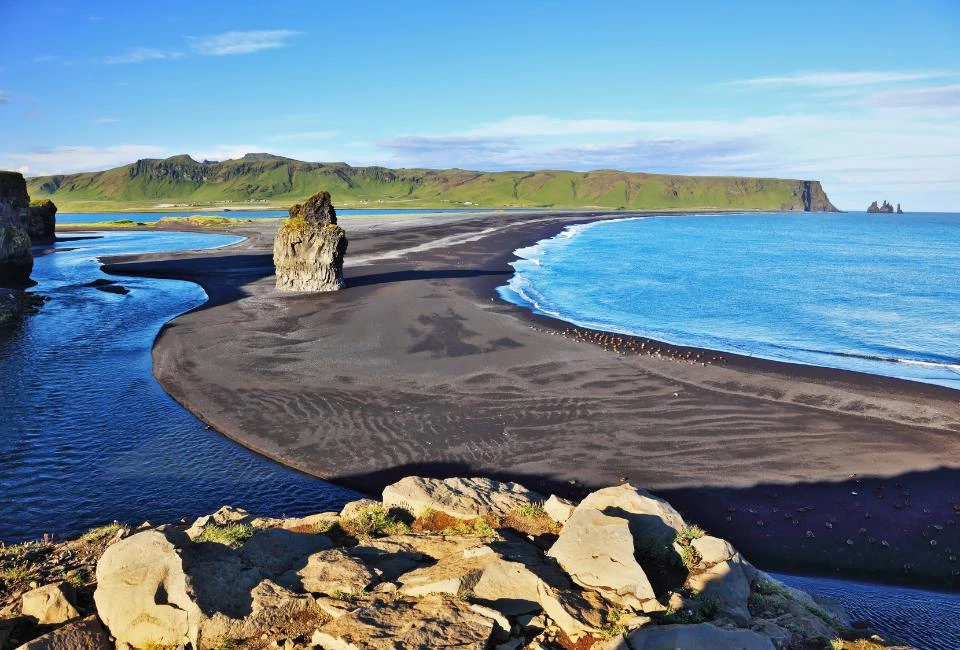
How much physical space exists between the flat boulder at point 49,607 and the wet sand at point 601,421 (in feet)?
30.7

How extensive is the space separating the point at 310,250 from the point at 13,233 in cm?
3175

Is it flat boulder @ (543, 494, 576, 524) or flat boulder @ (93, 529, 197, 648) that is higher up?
flat boulder @ (93, 529, 197, 648)

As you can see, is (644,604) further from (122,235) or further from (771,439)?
(122,235)

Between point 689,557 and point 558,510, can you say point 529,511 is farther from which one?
point 689,557

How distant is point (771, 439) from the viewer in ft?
69.0

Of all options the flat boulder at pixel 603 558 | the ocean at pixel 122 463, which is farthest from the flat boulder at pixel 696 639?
the ocean at pixel 122 463

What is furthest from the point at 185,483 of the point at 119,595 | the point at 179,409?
the point at 119,595

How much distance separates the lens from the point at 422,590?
380 inches

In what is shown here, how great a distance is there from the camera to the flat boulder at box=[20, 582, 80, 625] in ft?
30.3

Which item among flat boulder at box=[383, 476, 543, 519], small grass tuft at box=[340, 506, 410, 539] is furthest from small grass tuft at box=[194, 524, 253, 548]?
flat boulder at box=[383, 476, 543, 519]

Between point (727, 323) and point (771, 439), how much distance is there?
23.4 meters

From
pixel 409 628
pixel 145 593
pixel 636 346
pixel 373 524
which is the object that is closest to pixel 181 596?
pixel 145 593

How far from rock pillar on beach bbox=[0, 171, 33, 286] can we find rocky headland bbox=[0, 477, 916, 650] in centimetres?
5596

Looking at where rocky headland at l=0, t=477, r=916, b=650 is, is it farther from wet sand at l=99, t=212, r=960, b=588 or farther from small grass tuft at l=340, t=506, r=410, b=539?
wet sand at l=99, t=212, r=960, b=588
